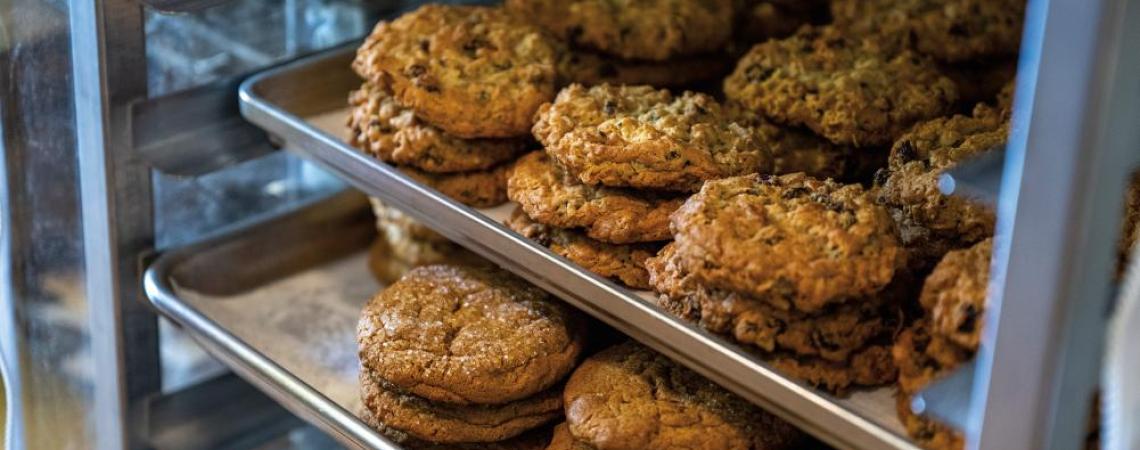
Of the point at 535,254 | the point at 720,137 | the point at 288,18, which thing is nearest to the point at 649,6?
the point at 720,137

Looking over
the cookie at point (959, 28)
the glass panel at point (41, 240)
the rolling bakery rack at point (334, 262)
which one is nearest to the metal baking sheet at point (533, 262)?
the rolling bakery rack at point (334, 262)

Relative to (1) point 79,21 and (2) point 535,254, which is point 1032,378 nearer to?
(2) point 535,254

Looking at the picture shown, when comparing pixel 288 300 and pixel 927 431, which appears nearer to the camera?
pixel 927 431

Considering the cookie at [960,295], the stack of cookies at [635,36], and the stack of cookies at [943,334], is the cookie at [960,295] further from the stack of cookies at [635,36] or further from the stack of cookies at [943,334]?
the stack of cookies at [635,36]

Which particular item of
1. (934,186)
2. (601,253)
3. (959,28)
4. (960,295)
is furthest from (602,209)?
(959,28)

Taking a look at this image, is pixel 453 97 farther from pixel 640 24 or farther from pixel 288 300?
pixel 288 300

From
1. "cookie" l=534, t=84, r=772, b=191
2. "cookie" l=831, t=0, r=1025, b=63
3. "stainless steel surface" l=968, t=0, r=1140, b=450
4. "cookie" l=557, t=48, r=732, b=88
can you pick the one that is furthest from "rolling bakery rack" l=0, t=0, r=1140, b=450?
"cookie" l=831, t=0, r=1025, b=63

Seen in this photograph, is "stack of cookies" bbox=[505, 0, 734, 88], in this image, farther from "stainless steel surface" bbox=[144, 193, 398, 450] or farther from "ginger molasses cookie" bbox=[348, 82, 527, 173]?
"stainless steel surface" bbox=[144, 193, 398, 450]
